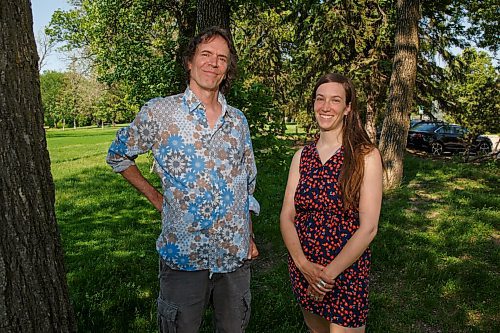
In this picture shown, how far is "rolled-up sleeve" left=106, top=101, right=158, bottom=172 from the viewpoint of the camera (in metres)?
2.37

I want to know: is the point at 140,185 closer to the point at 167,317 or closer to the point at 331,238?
the point at 167,317

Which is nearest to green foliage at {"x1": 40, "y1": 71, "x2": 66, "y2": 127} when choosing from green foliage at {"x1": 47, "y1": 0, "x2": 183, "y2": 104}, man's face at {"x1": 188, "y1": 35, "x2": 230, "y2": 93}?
green foliage at {"x1": 47, "y1": 0, "x2": 183, "y2": 104}

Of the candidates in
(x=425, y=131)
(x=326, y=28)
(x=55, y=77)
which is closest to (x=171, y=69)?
(x=326, y=28)

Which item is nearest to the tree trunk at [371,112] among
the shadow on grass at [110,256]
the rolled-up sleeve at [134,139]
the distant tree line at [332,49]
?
the distant tree line at [332,49]

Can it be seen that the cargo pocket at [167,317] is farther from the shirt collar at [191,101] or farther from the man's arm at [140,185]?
the shirt collar at [191,101]

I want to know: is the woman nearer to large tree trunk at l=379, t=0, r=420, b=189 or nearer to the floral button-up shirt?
the floral button-up shirt

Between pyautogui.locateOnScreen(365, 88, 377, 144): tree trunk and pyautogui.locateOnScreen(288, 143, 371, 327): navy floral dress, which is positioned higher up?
pyautogui.locateOnScreen(365, 88, 377, 144): tree trunk

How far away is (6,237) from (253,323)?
247cm

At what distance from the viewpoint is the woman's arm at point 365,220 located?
2.39 meters

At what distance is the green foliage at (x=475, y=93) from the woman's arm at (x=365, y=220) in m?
13.3

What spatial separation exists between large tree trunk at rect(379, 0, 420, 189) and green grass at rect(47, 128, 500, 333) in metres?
0.96

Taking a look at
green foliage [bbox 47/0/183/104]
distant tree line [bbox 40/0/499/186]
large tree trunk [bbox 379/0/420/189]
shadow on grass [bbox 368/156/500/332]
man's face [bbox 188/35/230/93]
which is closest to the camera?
man's face [bbox 188/35/230/93]

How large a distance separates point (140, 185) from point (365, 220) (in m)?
1.43

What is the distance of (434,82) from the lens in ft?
48.0
